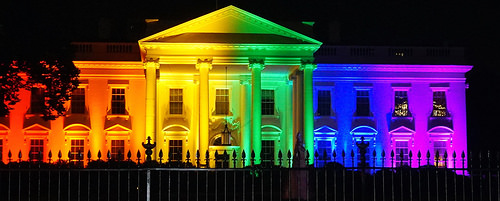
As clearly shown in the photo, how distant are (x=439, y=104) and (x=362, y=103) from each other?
4876 millimetres

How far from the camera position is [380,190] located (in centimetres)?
2784

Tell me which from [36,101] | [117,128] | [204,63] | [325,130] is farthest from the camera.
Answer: [325,130]

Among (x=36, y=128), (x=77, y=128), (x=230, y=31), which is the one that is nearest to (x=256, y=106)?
(x=230, y=31)

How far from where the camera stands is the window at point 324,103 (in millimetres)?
44344

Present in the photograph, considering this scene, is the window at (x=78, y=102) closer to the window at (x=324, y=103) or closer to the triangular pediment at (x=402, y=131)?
the window at (x=324, y=103)

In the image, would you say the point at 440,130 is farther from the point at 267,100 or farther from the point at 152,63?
the point at 152,63

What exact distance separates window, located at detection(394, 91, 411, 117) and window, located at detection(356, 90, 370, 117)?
1.78 m

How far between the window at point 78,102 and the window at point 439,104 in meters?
21.9

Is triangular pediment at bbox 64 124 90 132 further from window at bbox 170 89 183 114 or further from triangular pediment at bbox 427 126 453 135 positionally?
triangular pediment at bbox 427 126 453 135

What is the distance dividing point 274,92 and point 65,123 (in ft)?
42.6

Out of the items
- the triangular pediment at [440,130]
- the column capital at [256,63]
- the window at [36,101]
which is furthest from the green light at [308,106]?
the window at [36,101]

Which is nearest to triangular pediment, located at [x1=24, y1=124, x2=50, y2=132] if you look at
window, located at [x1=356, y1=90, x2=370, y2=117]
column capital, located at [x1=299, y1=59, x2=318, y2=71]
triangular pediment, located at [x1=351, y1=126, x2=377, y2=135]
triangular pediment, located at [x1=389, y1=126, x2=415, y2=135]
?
column capital, located at [x1=299, y1=59, x2=318, y2=71]

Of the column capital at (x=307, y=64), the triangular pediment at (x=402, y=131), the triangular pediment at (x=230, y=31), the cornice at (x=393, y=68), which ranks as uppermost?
the triangular pediment at (x=230, y=31)

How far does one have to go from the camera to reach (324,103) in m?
44.4
